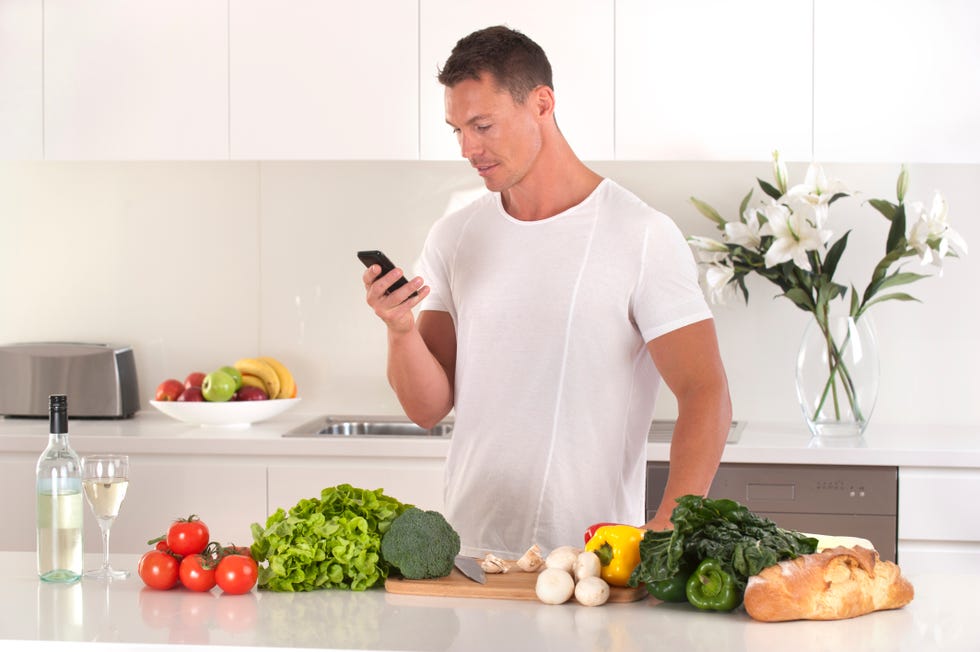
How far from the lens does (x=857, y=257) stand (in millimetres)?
3488

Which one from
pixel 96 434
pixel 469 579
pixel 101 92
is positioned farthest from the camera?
pixel 101 92

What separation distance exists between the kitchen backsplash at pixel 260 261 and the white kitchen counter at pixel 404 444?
1.21ft

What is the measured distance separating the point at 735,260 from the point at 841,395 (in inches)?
19.9

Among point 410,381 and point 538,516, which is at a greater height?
point 410,381

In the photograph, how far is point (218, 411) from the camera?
10.6 feet

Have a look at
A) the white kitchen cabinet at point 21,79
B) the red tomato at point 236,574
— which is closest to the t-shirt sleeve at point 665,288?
the red tomato at point 236,574

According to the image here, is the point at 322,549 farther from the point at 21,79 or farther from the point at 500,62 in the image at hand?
the point at 21,79

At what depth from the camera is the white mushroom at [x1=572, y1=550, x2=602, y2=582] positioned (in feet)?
4.90

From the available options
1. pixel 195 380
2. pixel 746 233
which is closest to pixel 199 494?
pixel 195 380

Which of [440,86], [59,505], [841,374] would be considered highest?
[440,86]

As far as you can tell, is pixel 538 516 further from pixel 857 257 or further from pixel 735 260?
pixel 857 257

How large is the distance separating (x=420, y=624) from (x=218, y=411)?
1954 mm

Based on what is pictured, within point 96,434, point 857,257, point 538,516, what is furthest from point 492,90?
point 857,257

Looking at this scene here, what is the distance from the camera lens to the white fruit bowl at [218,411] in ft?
10.6
